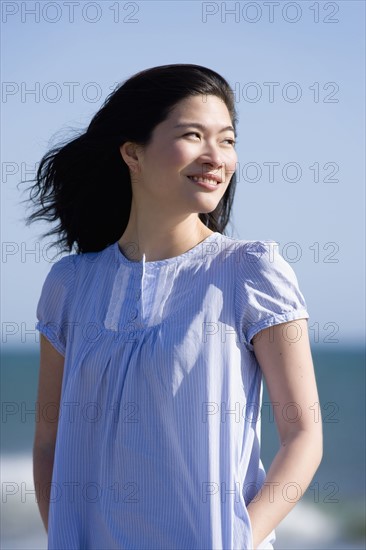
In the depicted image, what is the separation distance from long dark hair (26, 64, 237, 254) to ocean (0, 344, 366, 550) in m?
0.63

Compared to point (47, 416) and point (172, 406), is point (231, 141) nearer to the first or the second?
point (172, 406)

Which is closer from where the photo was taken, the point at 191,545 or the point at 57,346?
the point at 191,545

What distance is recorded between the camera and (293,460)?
2293 millimetres

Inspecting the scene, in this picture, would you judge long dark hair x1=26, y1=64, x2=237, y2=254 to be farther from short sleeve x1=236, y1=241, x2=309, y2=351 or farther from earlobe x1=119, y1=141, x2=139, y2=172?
short sleeve x1=236, y1=241, x2=309, y2=351

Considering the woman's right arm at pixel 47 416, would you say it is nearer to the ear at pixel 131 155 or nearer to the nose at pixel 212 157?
the ear at pixel 131 155

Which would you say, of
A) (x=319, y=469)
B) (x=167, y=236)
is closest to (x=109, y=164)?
(x=167, y=236)

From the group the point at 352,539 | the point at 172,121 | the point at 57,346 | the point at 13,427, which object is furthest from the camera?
the point at 13,427

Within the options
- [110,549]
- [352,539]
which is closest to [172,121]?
[110,549]

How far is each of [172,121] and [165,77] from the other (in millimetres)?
99

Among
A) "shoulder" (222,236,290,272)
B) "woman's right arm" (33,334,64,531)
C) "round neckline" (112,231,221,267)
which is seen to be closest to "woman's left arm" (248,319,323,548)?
"shoulder" (222,236,290,272)

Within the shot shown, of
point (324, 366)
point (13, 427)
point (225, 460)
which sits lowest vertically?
point (225, 460)

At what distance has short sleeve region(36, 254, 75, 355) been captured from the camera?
8.46ft

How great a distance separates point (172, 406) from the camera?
2309 mm

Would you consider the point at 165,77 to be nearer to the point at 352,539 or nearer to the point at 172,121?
the point at 172,121
